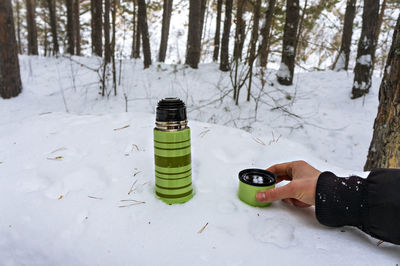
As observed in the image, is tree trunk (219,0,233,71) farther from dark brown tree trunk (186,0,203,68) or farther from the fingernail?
the fingernail

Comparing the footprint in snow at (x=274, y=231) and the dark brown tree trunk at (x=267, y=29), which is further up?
the dark brown tree trunk at (x=267, y=29)

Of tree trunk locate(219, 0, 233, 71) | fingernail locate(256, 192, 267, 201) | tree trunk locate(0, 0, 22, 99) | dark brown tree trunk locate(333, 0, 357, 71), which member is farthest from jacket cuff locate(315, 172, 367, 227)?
dark brown tree trunk locate(333, 0, 357, 71)

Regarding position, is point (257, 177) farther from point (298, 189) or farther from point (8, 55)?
point (8, 55)

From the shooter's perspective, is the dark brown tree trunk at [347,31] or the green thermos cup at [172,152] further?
the dark brown tree trunk at [347,31]

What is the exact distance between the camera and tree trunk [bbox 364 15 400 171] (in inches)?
76.4

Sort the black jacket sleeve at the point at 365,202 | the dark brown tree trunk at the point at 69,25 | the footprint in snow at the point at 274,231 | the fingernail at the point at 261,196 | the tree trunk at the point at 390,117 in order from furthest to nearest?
1. the dark brown tree trunk at the point at 69,25
2. the tree trunk at the point at 390,117
3. the fingernail at the point at 261,196
4. the footprint in snow at the point at 274,231
5. the black jacket sleeve at the point at 365,202

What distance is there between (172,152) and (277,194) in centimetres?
57

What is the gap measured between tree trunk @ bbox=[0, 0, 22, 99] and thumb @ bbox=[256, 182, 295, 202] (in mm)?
5978

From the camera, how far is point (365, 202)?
1014 millimetres

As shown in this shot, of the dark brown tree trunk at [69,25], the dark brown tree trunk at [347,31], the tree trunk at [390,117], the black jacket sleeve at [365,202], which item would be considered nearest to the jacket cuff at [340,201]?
the black jacket sleeve at [365,202]

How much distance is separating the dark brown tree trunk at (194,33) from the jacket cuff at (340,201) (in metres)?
6.27

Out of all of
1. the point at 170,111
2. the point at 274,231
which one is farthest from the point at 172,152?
the point at 274,231

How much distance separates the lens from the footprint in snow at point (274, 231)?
3.54 feet

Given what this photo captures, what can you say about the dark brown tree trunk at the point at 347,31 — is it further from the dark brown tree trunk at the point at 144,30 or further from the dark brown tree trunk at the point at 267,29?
the dark brown tree trunk at the point at 144,30
